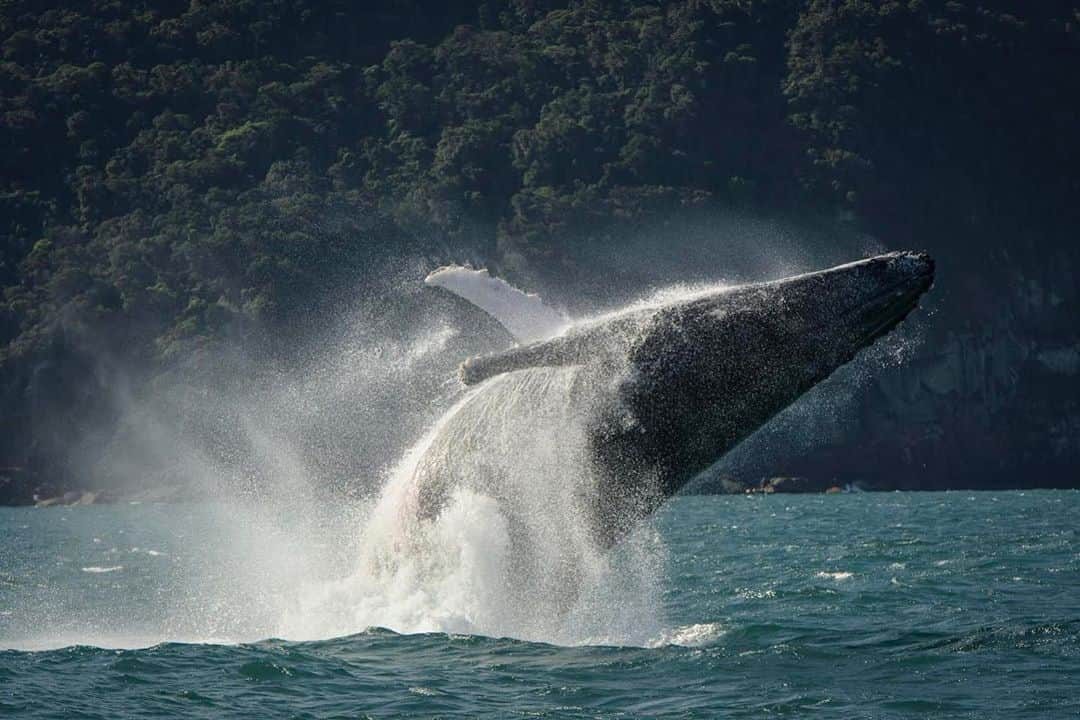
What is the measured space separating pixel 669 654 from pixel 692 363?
322 cm

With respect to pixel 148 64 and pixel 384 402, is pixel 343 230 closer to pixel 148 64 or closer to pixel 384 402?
pixel 384 402

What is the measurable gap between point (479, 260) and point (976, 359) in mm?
35074

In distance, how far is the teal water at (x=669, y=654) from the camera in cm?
1430

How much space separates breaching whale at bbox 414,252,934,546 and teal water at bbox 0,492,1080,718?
85.9 inches

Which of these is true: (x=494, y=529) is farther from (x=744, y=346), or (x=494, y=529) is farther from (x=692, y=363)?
(x=744, y=346)

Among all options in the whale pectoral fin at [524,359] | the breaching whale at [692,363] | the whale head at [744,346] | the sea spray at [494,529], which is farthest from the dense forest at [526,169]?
the whale pectoral fin at [524,359]

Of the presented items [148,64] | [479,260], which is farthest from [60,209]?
[479,260]

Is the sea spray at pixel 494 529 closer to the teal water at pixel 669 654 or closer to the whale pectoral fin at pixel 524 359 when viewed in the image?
the whale pectoral fin at pixel 524 359

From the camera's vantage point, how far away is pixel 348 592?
1845 cm

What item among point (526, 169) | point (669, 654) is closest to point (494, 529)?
point (669, 654)

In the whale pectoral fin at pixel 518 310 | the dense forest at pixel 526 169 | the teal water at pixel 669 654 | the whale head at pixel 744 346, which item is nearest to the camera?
the teal water at pixel 669 654

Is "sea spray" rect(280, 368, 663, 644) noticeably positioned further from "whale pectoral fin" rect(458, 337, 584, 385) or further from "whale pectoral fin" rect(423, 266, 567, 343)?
"whale pectoral fin" rect(423, 266, 567, 343)

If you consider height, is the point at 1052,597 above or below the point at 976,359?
below

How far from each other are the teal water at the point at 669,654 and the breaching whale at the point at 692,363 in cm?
218
